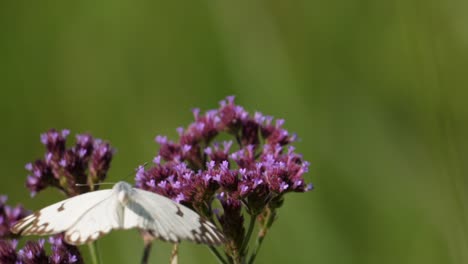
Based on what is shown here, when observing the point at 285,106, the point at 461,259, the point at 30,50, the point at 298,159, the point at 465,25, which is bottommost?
the point at 461,259

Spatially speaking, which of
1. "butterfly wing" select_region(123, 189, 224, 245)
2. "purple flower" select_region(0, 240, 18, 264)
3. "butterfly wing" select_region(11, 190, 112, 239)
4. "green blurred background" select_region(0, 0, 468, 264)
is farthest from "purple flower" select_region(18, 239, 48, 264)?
"green blurred background" select_region(0, 0, 468, 264)

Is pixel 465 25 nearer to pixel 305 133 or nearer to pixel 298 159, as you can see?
pixel 305 133

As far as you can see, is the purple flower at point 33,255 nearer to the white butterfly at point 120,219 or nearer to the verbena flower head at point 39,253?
the verbena flower head at point 39,253

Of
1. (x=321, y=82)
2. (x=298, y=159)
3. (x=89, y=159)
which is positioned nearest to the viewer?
(x=298, y=159)

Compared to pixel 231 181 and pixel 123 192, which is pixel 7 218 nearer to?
pixel 123 192

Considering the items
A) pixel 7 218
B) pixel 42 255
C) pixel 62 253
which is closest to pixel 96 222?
pixel 62 253

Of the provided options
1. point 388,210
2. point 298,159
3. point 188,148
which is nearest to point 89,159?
point 188,148

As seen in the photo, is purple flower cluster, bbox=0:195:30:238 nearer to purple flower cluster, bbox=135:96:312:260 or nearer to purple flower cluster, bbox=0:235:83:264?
purple flower cluster, bbox=0:235:83:264
